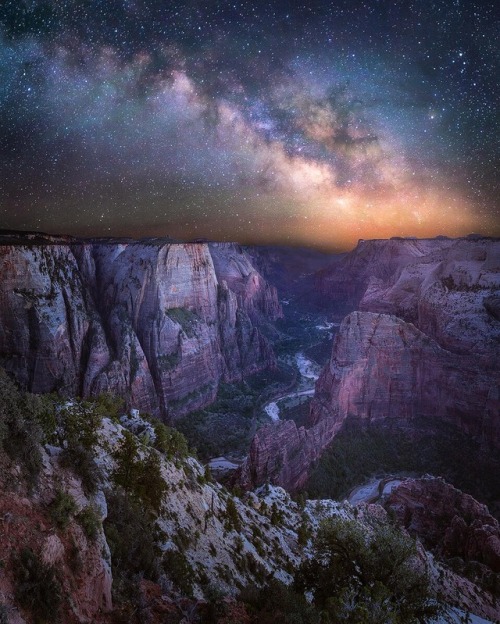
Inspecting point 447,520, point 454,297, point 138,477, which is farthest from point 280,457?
point 454,297

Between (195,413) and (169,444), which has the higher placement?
(169,444)

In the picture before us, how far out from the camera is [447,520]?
109 ft

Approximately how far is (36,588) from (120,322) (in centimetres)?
5249

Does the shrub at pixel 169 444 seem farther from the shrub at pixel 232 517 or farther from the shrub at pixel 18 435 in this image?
the shrub at pixel 18 435

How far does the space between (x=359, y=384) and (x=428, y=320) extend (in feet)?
63.4

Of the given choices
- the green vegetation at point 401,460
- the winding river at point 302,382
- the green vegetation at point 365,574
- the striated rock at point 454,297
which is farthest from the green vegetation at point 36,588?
the winding river at point 302,382

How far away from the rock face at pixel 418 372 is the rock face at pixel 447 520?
10890mm

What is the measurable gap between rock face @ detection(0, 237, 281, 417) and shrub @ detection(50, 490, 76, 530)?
43.4 metres

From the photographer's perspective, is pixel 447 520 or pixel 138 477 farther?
pixel 447 520

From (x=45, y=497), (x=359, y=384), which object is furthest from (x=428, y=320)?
(x=45, y=497)

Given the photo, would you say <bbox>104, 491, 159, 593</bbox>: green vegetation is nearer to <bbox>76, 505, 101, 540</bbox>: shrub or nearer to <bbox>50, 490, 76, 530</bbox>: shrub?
<bbox>76, 505, 101, 540</bbox>: shrub

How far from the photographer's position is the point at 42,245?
51.6m

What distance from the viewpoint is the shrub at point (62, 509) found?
28.9 ft

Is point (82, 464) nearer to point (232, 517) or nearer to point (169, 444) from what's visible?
point (169, 444)
